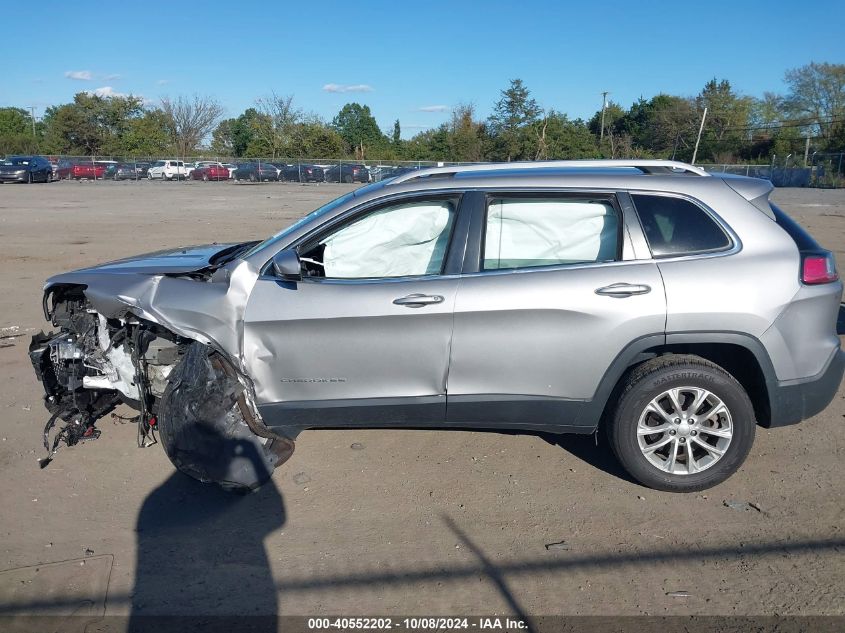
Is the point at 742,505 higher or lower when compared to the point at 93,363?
lower

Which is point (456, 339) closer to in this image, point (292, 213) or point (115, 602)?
point (115, 602)

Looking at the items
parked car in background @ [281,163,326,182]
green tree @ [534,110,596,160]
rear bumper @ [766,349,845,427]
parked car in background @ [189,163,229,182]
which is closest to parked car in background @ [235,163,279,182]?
parked car in background @ [281,163,326,182]

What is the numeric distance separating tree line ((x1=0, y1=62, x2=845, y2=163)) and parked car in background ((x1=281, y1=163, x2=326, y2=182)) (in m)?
11.4

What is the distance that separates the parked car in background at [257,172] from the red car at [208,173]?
1179 mm

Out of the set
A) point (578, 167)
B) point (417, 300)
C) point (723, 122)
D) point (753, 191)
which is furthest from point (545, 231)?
point (723, 122)

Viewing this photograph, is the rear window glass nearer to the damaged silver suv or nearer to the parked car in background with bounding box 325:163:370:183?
the damaged silver suv

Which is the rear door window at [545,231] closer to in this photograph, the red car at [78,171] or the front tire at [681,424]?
the front tire at [681,424]

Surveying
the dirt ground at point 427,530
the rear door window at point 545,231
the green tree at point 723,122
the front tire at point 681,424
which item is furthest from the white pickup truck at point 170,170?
the front tire at point 681,424

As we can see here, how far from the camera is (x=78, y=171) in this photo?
2036 inches

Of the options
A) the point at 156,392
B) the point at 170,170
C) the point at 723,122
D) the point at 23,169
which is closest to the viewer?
the point at 156,392

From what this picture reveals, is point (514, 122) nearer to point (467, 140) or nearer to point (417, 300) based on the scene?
point (467, 140)

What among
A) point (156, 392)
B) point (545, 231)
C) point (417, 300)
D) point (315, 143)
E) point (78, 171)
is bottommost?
point (156, 392)

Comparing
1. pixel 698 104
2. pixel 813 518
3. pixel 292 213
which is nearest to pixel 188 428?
pixel 813 518

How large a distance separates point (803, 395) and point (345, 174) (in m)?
52.5
